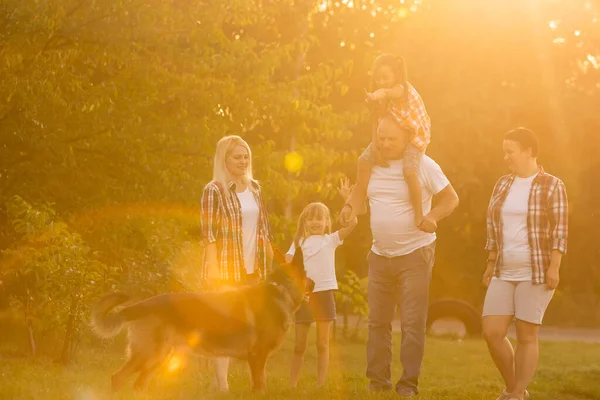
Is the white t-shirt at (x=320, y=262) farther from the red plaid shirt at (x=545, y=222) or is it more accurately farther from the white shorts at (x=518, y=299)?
the red plaid shirt at (x=545, y=222)

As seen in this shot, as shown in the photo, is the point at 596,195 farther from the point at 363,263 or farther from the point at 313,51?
the point at 313,51

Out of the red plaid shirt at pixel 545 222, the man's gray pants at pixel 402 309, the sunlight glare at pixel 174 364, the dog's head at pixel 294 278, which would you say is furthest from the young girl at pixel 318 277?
the red plaid shirt at pixel 545 222

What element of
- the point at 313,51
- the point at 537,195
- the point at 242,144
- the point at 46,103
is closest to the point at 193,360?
the point at 46,103

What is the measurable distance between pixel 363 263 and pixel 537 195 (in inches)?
778

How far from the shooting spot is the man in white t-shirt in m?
7.22

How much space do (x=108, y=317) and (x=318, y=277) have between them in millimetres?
2288

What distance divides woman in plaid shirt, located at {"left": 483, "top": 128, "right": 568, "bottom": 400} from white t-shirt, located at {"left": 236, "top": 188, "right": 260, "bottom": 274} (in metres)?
2.08

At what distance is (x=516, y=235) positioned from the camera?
7.14 m

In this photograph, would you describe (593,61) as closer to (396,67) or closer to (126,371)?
(396,67)

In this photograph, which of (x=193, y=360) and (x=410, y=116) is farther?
(x=193, y=360)

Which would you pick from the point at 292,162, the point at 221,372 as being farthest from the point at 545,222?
Answer: the point at 292,162

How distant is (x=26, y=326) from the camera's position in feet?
43.9

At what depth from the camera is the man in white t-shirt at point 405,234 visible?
7.22 metres

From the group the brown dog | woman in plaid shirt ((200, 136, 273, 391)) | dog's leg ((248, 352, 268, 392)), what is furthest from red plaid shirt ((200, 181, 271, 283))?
dog's leg ((248, 352, 268, 392))
